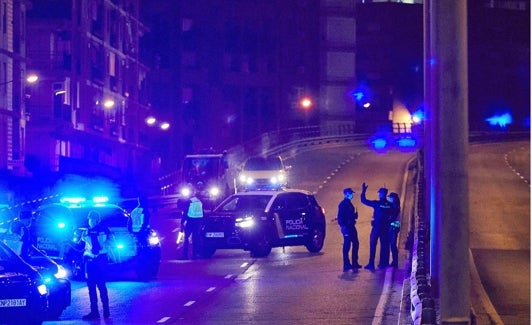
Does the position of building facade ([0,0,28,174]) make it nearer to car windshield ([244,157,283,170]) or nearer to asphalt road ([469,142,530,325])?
car windshield ([244,157,283,170])

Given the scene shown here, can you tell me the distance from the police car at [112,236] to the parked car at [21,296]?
22.6 ft

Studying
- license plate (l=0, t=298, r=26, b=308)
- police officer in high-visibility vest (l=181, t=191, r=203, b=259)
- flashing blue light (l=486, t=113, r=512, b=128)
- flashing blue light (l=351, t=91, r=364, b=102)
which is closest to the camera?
license plate (l=0, t=298, r=26, b=308)

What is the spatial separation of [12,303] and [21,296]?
0.47ft

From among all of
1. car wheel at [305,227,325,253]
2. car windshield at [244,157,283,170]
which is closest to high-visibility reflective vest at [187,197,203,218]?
car wheel at [305,227,325,253]

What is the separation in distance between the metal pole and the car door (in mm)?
14956

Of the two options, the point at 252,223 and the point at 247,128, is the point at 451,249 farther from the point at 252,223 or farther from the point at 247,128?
the point at 247,128

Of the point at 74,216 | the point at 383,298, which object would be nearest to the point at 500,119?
the point at 74,216

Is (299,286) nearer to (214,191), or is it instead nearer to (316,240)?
(316,240)

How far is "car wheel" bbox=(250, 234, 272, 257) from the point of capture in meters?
29.0

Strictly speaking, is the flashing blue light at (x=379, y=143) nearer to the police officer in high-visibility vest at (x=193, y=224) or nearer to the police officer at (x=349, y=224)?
the police officer in high-visibility vest at (x=193, y=224)

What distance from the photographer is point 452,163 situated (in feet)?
46.6

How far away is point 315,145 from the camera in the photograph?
8738 centimetres

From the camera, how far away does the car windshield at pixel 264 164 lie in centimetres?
5375

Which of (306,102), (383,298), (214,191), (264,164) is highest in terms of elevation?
(306,102)
